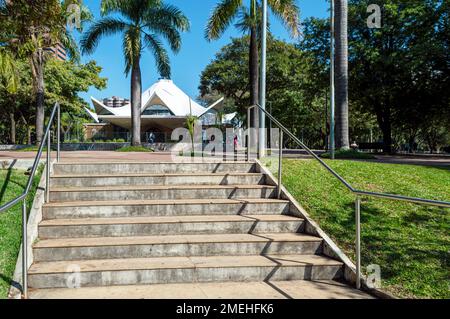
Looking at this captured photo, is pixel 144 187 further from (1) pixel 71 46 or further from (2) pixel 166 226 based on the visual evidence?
(1) pixel 71 46

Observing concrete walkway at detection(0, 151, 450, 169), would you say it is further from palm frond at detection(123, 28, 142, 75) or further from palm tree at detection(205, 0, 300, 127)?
palm frond at detection(123, 28, 142, 75)

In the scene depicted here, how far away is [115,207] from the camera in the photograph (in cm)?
584

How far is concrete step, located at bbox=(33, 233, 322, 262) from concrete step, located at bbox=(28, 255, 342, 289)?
0.10 meters

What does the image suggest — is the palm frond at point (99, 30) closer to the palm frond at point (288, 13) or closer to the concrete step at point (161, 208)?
the palm frond at point (288, 13)

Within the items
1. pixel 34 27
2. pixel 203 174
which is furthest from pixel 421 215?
pixel 34 27

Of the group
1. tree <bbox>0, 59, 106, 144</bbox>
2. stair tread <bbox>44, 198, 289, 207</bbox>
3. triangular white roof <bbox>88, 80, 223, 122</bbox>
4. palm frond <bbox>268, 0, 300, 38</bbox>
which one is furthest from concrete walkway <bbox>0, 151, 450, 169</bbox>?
triangular white roof <bbox>88, 80, 223, 122</bbox>

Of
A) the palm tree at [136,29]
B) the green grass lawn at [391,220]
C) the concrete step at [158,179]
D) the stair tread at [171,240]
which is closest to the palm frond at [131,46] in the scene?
the palm tree at [136,29]

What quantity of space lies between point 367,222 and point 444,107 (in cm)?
2188

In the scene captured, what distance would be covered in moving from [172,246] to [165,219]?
0.65m

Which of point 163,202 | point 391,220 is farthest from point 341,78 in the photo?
point 163,202

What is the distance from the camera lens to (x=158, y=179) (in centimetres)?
681

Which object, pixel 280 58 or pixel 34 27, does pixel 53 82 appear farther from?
pixel 34 27

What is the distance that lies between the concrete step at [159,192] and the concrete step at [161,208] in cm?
18

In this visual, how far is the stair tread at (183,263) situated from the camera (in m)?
4.56
